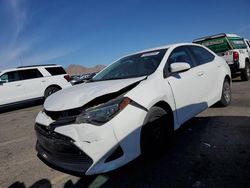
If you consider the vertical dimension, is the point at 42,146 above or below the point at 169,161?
above

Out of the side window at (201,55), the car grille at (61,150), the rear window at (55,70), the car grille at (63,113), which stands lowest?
the rear window at (55,70)

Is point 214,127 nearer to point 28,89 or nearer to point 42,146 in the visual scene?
point 42,146

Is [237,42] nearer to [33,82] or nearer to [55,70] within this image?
[55,70]

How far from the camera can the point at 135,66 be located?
13.9 ft

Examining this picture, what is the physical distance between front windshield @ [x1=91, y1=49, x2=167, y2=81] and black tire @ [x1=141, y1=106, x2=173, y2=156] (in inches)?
27.8

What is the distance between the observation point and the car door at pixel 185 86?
12.1ft

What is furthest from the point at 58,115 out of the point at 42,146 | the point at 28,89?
the point at 28,89

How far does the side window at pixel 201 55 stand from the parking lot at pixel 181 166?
1.27 meters

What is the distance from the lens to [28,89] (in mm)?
10406

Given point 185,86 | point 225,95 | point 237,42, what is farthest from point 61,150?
point 237,42

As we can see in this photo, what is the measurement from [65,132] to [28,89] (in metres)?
8.47

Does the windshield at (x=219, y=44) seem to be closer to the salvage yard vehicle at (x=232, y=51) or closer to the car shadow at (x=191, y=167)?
the salvage yard vehicle at (x=232, y=51)

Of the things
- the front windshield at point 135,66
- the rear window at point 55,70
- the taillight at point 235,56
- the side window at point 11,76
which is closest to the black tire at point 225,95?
the front windshield at point 135,66

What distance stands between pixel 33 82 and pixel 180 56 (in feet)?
26.1
